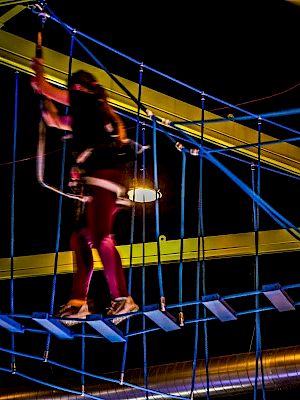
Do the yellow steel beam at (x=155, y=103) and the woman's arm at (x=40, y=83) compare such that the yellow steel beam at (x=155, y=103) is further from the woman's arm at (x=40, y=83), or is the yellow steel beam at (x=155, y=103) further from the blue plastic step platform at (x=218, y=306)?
the blue plastic step platform at (x=218, y=306)

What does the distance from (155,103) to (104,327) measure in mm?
1394

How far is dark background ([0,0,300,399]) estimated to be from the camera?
4.67 meters

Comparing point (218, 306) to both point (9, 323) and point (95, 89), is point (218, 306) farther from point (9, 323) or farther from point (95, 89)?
point (95, 89)

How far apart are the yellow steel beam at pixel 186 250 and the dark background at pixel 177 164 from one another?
1.58 feet

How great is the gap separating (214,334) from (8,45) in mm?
3694

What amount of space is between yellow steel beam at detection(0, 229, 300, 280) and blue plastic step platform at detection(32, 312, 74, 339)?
1.76 meters

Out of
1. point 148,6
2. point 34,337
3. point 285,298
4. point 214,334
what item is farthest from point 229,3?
point 34,337

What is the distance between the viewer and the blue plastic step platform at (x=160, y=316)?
3.34 metres

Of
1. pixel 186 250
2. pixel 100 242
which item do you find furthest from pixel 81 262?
pixel 186 250

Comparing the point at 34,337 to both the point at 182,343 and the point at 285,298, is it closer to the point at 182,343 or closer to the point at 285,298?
the point at 182,343

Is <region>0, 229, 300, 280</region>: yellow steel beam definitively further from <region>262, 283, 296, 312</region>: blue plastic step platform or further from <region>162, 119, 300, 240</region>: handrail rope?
<region>162, 119, 300, 240</region>: handrail rope

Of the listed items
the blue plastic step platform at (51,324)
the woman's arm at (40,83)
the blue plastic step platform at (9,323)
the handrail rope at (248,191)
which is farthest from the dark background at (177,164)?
the blue plastic step platform at (9,323)

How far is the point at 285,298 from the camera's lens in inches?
133

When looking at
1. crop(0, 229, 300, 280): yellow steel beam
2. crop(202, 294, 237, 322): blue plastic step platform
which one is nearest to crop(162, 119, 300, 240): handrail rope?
crop(202, 294, 237, 322): blue plastic step platform
